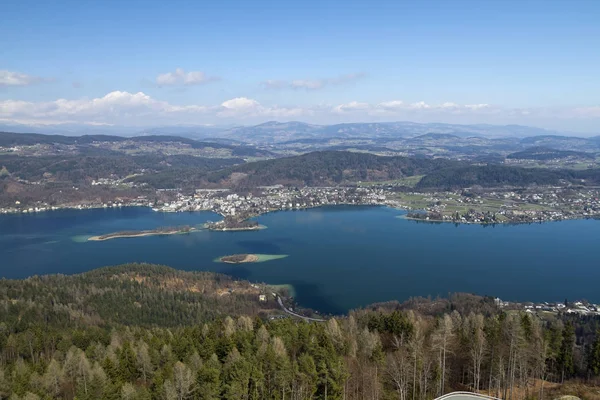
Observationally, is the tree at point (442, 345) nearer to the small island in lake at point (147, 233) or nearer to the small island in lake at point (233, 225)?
the small island in lake at point (233, 225)

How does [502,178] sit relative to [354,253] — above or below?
above

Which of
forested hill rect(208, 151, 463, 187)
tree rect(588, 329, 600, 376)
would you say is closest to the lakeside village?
forested hill rect(208, 151, 463, 187)

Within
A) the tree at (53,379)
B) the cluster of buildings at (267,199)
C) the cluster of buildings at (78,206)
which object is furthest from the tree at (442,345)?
the cluster of buildings at (78,206)

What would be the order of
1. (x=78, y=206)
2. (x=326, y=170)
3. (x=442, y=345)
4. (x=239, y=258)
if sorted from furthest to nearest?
(x=326, y=170)
(x=78, y=206)
(x=239, y=258)
(x=442, y=345)

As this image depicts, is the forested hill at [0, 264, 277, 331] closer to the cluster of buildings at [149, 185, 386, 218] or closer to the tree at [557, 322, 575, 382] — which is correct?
the tree at [557, 322, 575, 382]

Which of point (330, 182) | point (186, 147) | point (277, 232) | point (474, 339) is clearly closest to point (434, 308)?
point (474, 339)

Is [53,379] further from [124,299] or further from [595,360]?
[595,360]

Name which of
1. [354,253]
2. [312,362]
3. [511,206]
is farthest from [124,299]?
[511,206]
